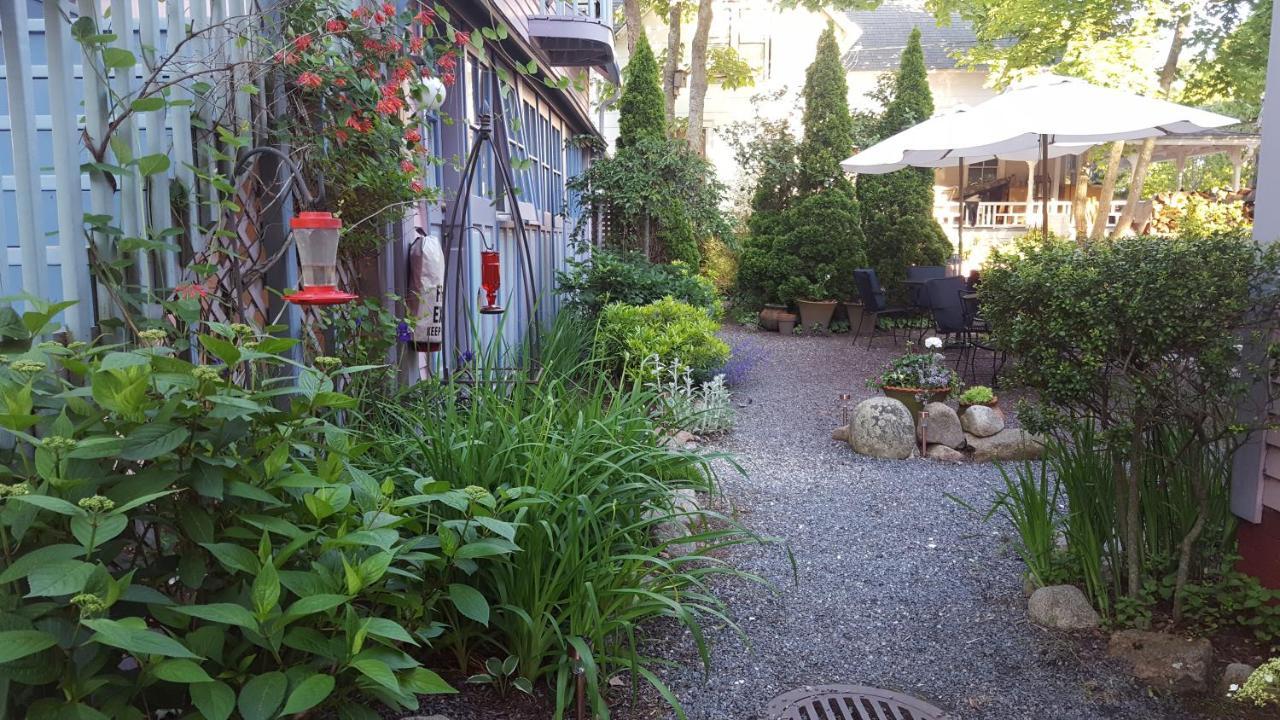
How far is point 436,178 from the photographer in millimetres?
5441

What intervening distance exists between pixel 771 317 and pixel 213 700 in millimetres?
12140

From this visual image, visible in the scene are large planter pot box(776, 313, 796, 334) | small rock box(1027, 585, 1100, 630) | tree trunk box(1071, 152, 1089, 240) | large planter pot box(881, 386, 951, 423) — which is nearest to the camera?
small rock box(1027, 585, 1100, 630)

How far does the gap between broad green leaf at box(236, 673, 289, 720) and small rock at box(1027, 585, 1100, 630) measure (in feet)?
9.10

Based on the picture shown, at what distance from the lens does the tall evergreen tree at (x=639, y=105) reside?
1284 centimetres

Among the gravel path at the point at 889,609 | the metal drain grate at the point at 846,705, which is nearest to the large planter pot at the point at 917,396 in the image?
the gravel path at the point at 889,609

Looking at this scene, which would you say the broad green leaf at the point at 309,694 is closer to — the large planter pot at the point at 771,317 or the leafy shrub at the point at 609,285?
the leafy shrub at the point at 609,285

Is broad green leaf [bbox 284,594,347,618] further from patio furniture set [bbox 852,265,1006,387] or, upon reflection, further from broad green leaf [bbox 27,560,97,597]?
patio furniture set [bbox 852,265,1006,387]

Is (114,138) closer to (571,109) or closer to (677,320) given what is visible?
(677,320)

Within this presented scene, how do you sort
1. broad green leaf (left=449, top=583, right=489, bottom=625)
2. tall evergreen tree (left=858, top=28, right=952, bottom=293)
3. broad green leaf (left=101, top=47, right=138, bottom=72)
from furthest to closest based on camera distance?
tall evergreen tree (left=858, top=28, right=952, bottom=293), broad green leaf (left=101, top=47, right=138, bottom=72), broad green leaf (left=449, top=583, right=489, bottom=625)

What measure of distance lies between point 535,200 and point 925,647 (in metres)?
6.79

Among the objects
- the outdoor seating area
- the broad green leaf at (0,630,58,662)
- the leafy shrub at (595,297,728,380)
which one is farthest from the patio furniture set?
the broad green leaf at (0,630,58,662)

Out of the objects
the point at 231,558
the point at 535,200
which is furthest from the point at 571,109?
the point at 231,558

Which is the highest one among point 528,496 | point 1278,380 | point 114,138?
point 114,138

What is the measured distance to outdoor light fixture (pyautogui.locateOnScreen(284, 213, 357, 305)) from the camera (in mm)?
2496
